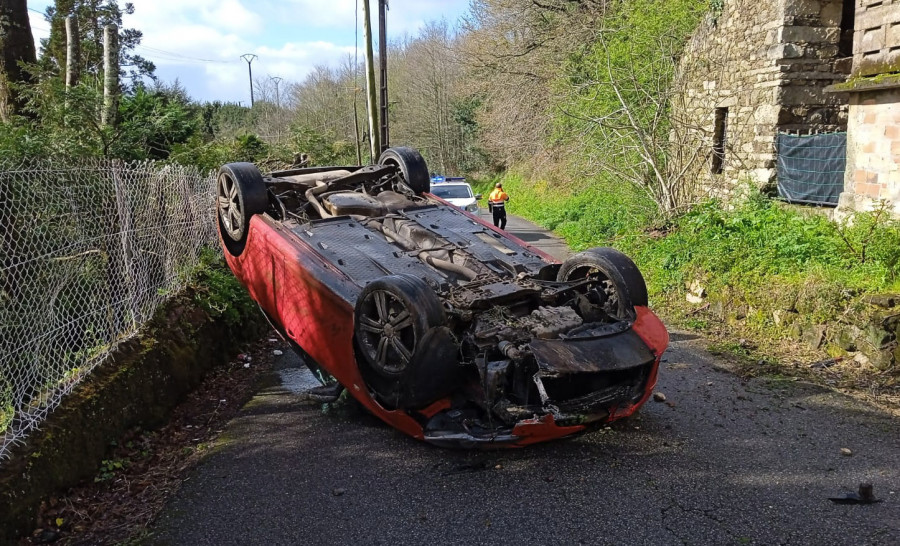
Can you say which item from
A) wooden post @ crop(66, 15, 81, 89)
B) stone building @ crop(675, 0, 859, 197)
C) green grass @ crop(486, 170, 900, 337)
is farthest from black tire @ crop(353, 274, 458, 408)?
wooden post @ crop(66, 15, 81, 89)

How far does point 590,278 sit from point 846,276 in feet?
11.8

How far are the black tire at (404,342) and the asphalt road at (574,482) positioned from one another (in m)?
0.54

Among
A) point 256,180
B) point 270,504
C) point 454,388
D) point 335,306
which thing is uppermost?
point 256,180

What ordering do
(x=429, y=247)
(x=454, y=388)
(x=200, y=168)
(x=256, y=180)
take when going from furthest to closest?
1. (x=200, y=168)
2. (x=256, y=180)
3. (x=429, y=247)
4. (x=454, y=388)

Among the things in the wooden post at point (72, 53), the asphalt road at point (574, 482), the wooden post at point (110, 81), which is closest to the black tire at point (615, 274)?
the asphalt road at point (574, 482)

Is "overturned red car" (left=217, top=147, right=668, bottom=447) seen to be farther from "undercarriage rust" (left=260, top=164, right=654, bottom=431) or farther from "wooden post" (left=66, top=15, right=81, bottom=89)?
"wooden post" (left=66, top=15, right=81, bottom=89)

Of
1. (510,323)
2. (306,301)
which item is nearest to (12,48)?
(306,301)

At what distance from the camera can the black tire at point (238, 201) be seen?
7.04 m

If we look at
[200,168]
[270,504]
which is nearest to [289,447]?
[270,504]

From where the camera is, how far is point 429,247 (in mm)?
6480

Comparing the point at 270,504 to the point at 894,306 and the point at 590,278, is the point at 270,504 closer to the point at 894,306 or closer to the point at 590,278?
the point at 590,278

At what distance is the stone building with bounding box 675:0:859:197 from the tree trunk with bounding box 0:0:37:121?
36.0 feet

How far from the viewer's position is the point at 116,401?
A: 5.03 metres

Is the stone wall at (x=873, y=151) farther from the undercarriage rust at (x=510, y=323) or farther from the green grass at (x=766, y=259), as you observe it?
the undercarriage rust at (x=510, y=323)
